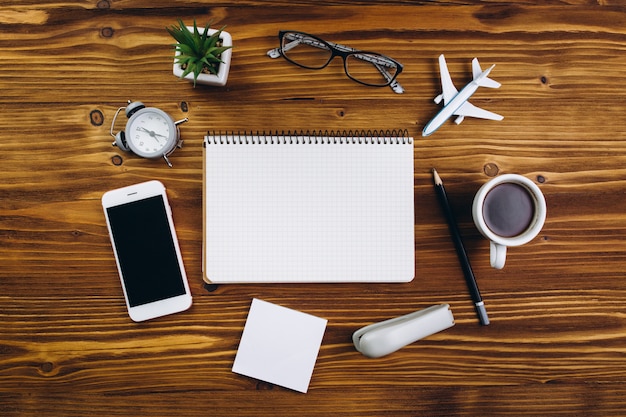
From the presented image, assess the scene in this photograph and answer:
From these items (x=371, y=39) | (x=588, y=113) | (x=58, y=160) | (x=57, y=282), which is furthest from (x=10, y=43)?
(x=588, y=113)

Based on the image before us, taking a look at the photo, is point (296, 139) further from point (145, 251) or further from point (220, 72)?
point (145, 251)

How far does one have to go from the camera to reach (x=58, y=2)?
2.64 ft

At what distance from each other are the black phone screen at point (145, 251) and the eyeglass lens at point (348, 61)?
33 centimetres

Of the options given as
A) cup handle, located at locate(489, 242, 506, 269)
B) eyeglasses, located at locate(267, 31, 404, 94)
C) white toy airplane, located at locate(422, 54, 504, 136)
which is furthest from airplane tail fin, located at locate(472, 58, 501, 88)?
cup handle, located at locate(489, 242, 506, 269)

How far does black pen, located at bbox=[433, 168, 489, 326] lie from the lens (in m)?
0.80

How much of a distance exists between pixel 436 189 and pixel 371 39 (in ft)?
0.91

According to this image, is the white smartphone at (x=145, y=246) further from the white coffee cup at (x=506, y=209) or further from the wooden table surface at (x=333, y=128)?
the white coffee cup at (x=506, y=209)

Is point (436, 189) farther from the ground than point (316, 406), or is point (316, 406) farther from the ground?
point (436, 189)

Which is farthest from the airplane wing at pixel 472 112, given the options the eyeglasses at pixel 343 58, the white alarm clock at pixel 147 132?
the white alarm clock at pixel 147 132

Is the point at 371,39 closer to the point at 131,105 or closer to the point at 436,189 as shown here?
the point at 436,189

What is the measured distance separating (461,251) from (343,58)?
38cm

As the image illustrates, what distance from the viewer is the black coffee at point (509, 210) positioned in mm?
753

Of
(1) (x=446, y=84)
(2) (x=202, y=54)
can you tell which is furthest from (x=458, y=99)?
(2) (x=202, y=54)

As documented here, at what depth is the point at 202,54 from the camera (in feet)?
2.45
